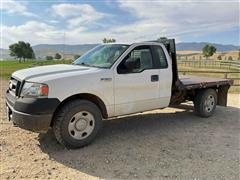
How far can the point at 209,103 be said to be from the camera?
308 inches

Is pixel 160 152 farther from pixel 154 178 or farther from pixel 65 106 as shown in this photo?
pixel 65 106

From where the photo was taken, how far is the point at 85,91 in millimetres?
5117

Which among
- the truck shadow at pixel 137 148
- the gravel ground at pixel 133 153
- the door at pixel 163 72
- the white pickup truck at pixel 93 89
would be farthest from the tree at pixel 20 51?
the door at pixel 163 72

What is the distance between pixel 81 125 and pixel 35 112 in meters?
0.87

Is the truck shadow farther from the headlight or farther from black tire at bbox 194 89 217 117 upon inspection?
the headlight

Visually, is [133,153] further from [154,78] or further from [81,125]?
[154,78]

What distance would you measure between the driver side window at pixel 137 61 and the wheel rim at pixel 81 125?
1.05 metres

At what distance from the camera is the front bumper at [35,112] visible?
4668mm

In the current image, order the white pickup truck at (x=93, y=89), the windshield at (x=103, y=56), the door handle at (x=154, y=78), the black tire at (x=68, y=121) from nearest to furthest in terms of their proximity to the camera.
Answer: the white pickup truck at (x=93, y=89), the black tire at (x=68, y=121), the windshield at (x=103, y=56), the door handle at (x=154, y=78)

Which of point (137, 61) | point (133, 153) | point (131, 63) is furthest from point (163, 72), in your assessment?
point (133, 153)

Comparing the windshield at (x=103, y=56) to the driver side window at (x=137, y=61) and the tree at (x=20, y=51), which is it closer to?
the driver side window at (x=137, y=61)

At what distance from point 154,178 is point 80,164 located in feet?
3.83

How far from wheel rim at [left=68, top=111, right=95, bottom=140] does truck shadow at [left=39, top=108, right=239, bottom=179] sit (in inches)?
9.9

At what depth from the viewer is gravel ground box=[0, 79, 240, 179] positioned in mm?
4258
